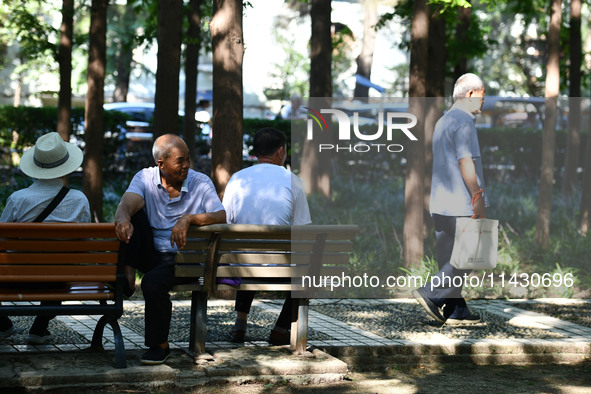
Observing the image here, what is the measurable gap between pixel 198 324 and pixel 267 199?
44.4 inches

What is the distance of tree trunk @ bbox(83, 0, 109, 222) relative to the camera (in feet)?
43.7

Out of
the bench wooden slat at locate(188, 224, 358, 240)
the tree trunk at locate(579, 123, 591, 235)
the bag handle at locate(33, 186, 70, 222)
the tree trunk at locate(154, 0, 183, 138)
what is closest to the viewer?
the bench wooden slat at locate(188, 224, 358, 240)

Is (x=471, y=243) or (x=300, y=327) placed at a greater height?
(x=471, y=243)

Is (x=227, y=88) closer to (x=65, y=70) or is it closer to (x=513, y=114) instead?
(x=513, y=114)

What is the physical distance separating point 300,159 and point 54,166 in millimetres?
3034

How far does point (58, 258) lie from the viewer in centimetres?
613

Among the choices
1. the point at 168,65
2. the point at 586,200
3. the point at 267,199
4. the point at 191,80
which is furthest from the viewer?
the point at 191,80

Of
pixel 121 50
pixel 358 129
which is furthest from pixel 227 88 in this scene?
pixel 121 50

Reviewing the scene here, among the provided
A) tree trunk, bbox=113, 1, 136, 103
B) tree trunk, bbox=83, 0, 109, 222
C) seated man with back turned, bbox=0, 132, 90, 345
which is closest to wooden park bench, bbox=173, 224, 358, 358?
seated man with back turned, bbox=0, 132, 90, 345

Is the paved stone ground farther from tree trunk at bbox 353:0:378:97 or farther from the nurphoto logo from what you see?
tree trunk at bbox 353:0:378:97

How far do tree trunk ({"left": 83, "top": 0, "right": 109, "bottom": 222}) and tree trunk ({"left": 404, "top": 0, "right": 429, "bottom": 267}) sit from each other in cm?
471

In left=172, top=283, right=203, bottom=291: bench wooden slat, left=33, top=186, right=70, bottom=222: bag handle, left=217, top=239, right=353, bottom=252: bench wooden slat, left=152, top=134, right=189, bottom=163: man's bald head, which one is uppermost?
left=152, top=134, right=189, bottom=163: man's bald head

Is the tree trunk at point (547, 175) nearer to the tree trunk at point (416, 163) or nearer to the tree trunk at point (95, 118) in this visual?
the tree trunk at point (416, 163)

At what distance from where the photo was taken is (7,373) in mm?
5785
